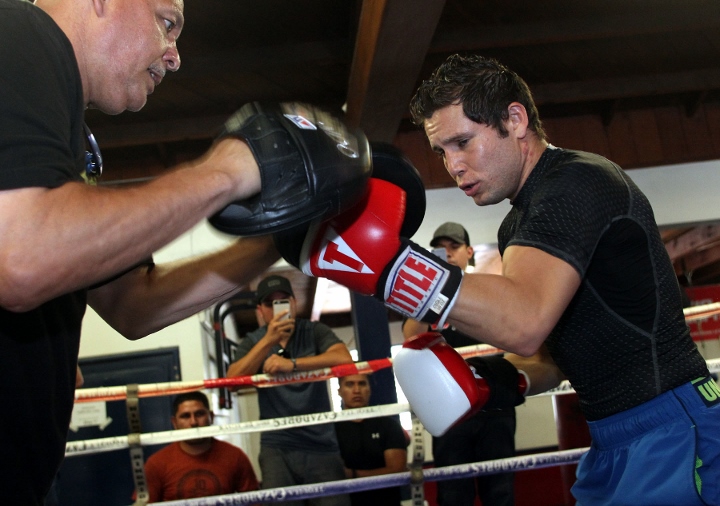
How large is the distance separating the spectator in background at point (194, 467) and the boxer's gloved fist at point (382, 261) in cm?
248

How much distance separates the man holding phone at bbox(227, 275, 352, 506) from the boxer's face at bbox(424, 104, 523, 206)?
1730mm

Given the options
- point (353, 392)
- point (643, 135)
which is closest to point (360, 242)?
point (353, 392)

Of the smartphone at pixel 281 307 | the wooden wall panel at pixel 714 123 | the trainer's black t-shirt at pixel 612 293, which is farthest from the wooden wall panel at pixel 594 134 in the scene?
the trainer's black t-shirt at pixel 612 293

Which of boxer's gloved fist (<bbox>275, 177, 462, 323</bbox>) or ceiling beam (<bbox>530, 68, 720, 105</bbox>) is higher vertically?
ceiling beam (<bbox>530, 68, 720, 105</bbox>)

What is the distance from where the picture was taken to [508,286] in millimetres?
1216

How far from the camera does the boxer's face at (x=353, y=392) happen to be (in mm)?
3650

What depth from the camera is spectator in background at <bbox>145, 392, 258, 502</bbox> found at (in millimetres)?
3338

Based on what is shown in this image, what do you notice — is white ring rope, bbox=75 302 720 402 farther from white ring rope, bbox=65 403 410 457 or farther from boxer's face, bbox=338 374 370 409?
boxer's face, bbox=338 374 370 409

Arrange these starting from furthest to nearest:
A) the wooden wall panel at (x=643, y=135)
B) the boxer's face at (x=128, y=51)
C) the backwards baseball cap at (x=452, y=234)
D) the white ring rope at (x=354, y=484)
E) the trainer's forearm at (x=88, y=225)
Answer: the wooden wall panel at (x=643, y=135)
the backwards baseball cap at (x=452, y=234)
the white ring rope at (x=354, y=484)
the boxer's face at (x=128, y=51)
the trainer's forearm at (x=88, y=225)

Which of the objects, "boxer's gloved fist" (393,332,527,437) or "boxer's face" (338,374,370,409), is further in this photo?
"boxer's face" (338,374,370,409)

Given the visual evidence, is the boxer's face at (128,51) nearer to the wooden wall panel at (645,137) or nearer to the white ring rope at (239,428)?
the white ring rope at (239,428)

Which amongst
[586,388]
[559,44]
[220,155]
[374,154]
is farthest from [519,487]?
[220,155]

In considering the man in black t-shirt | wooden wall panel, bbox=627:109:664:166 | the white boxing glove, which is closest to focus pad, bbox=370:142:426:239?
the man in black t-shirt

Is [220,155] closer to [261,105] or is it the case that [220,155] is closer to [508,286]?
[261,105]
